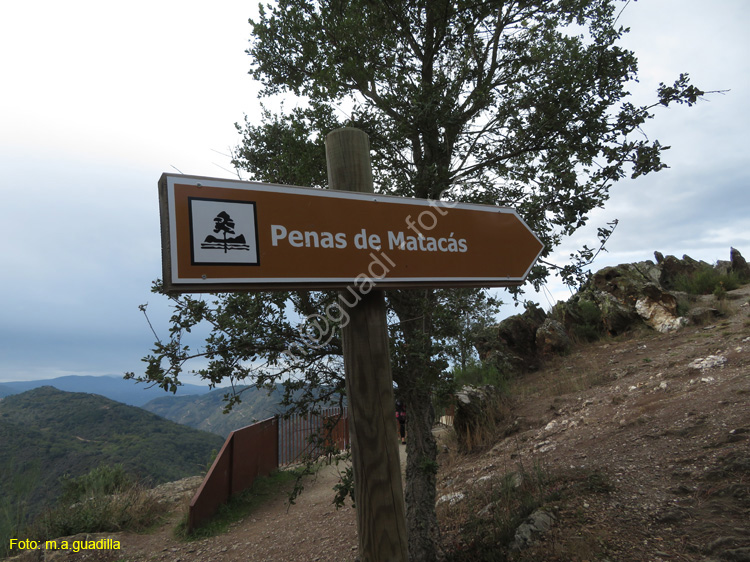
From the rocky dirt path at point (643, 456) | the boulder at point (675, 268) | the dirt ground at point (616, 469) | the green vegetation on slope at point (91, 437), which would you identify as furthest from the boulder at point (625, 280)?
the green vegetation on slope at point (91, 437)

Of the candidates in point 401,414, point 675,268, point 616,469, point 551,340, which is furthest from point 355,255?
point 675,268

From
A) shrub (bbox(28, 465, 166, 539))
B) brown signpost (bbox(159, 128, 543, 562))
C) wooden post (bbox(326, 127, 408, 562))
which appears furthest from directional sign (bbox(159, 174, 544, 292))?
shrub (bbox(28, 465, 166, 539))

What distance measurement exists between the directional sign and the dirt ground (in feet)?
7.81

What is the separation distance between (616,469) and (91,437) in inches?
1330

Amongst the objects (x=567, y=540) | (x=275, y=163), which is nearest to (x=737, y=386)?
(x=567, y=540)

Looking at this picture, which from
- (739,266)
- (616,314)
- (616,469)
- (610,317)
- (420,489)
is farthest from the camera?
(739,266)

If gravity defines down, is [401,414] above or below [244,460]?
above

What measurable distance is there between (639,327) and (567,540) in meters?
10.1

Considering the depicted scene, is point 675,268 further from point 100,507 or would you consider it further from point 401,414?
point 100,507

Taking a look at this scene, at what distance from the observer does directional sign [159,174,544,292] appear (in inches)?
62.6

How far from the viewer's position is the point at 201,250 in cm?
158

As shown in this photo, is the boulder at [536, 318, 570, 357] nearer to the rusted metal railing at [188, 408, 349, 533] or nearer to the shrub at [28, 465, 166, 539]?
the rusted metal railing at [188, 408, 349, 533]

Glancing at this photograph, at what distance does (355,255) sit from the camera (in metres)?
1.86

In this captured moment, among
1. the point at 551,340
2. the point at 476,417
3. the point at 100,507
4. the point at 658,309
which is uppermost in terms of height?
the point at 658,309
